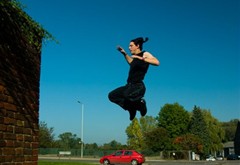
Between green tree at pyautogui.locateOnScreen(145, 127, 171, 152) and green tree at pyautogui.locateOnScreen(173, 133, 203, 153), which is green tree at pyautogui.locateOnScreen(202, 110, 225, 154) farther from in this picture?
green tree at pyautogui.locateOnScreen(173, 133, 203, 153)

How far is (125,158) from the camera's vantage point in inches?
1163

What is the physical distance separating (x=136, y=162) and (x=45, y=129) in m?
32.7

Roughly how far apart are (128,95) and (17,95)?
202 centimetres

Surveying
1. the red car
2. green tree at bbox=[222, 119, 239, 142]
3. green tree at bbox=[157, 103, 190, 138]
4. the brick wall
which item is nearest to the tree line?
green tree at bbox=[157, 103, 190, 138]

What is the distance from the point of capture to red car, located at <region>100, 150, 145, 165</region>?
29.1 m

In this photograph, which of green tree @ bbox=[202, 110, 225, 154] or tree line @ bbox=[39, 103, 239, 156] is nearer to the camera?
tree line @ bbox=[39, 103, 239, 156]

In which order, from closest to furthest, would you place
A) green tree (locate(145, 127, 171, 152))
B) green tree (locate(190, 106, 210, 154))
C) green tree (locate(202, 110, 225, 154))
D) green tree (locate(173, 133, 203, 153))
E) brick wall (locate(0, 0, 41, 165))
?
brick wall (locate(0, 0, 41, 165)) → green tree (locate(173, 133, 203, 153)) → green tree (locate(145, 127, 171, 152)) → green tree (locate(190, 106, 210, 154)) → green tree (locate(202, 110, 225, 154))

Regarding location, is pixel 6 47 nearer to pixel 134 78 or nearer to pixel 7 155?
pixel 7 155

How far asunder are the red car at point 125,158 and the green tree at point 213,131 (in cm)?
3911

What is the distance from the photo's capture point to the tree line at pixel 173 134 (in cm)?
5331

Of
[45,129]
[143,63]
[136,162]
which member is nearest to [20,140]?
[143,63]

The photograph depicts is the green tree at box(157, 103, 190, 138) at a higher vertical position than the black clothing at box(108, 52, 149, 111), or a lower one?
higher

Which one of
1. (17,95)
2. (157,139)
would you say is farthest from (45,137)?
(17,95)

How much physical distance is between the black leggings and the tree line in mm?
46214
